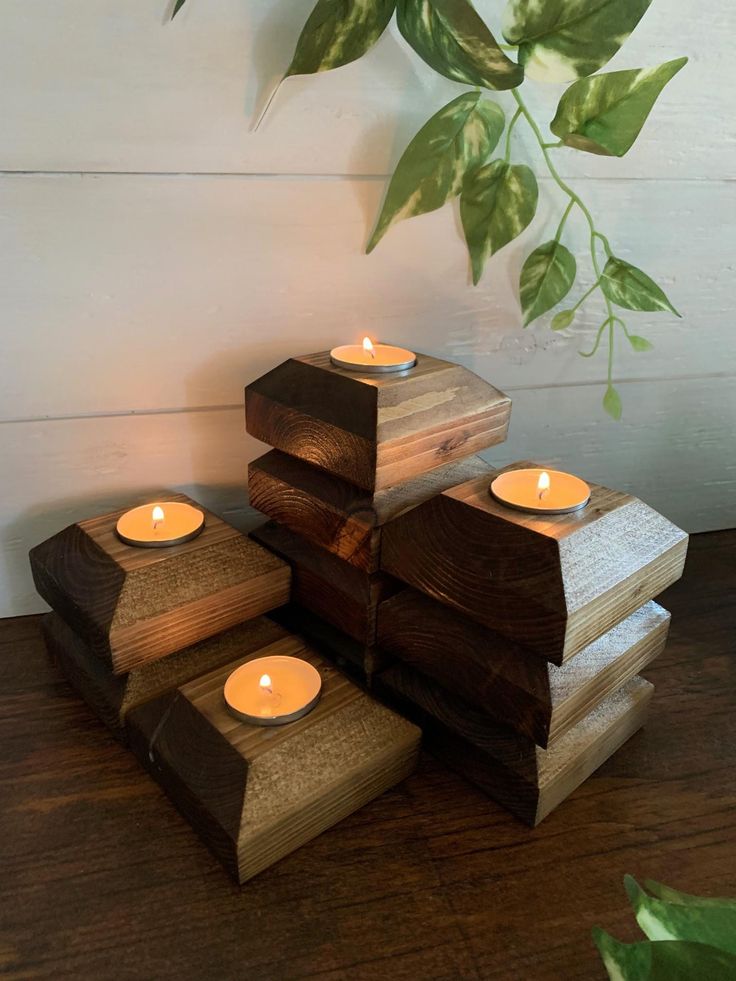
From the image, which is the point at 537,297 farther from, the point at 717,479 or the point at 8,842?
the point at 8,842

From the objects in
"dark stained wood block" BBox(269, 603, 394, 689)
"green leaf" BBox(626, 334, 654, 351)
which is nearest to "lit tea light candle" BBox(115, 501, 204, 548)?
"dark stained wood block" BBox(269, 603, 394, 689)

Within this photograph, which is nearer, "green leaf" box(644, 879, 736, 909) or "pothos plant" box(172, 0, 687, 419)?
"green leaf" box(644, 879, 736, 909)

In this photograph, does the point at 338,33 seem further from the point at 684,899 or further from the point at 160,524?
the point at 684,899

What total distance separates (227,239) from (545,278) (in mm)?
290

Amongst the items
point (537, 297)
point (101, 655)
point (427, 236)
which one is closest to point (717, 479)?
point (537, 297)

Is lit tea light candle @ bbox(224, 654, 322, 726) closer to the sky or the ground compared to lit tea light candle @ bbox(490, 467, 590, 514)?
closer to the ground

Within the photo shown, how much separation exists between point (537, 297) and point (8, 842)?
1.97 ft

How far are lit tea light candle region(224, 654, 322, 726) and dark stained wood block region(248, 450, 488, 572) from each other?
86 millimetres

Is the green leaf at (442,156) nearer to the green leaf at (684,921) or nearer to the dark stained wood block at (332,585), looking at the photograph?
the dark stained wood block at (332,585)

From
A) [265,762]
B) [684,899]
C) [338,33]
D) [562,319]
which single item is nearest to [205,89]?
[338,33]

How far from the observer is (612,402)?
31.0 inches

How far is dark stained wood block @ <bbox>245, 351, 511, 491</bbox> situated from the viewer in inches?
21.1

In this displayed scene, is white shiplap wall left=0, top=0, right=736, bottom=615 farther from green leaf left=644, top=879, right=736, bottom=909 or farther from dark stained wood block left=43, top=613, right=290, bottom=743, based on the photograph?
green leaf left=644, top=879, right=736, bottom=909

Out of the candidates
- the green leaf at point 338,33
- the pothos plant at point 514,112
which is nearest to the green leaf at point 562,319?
the pothos plant at point 514,112
